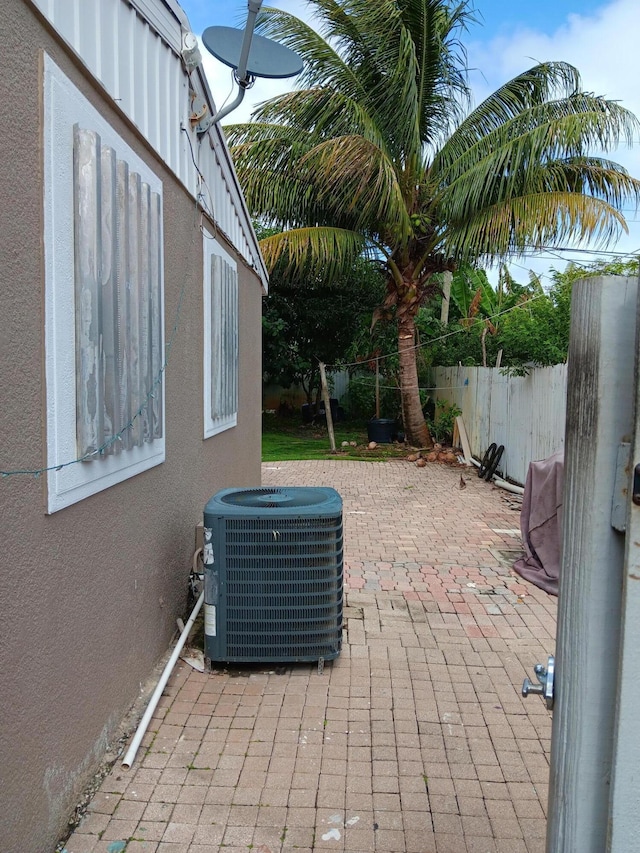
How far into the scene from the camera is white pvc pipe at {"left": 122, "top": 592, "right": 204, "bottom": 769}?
10.1 feet

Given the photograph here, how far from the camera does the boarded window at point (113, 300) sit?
2.74 metres

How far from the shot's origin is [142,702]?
361cm

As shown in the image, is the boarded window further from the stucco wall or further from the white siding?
the white siding

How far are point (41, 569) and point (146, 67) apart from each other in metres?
2.84

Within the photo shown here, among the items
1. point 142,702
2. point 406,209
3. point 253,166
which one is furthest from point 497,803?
point 253,166

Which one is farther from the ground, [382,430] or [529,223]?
[529,223]

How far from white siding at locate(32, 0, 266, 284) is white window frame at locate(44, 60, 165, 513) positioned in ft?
0.83

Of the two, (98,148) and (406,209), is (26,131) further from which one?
(406,209)

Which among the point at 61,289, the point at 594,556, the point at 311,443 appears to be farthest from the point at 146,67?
the point at 311,443

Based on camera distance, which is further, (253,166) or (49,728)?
(253,166)

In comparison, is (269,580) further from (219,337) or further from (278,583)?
(219,337)

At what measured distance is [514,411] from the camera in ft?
36.2

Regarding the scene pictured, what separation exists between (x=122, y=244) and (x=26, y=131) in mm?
913

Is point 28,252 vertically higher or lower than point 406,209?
lower
